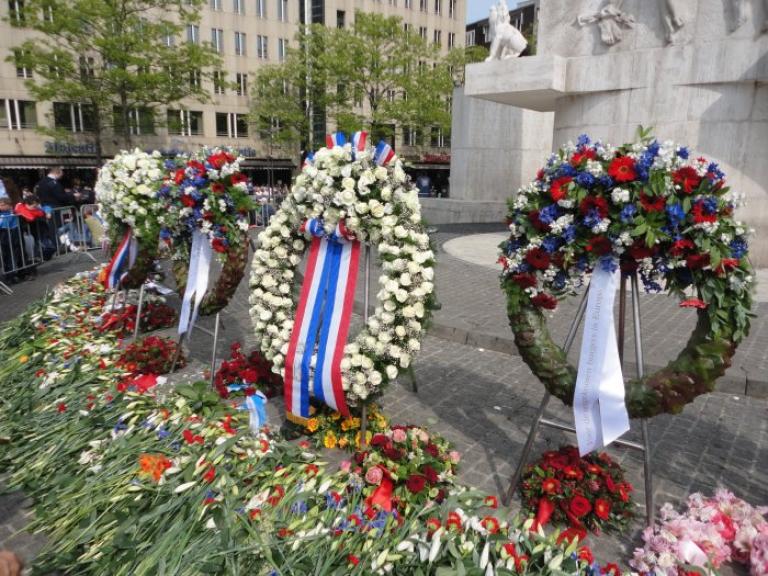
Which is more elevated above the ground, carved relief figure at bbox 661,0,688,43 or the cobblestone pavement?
carved relief figure at bbox 661,0,688,43

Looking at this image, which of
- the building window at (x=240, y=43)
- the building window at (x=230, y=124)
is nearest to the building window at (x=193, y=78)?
the building window at (x=230, y=124)

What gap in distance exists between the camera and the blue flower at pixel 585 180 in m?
3.24

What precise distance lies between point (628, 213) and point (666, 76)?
28.9 feet

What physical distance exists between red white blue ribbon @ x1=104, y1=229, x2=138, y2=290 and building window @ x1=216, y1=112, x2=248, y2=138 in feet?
121

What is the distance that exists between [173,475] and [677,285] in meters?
3.45

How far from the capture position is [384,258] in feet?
13.4

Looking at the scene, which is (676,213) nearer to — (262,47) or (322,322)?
(322,322)

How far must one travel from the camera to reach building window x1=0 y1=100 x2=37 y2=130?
32.9 meters

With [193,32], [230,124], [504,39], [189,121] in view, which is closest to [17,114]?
[189,121]

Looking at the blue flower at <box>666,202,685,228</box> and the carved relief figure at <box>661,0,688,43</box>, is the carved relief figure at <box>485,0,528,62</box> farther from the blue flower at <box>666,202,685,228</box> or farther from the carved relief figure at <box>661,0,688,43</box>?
the blue flower at <box>666,202,685,228</box>

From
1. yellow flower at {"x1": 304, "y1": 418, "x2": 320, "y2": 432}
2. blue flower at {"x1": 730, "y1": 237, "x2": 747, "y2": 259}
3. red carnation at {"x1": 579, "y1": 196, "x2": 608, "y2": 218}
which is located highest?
red carnation at {"x1": 579, "y1": 196, "x2": 608, "y2": 218}

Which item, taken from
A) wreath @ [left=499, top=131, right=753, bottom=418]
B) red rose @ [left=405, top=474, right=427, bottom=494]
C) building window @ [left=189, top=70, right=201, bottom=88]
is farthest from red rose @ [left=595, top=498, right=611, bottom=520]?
building window @ [left=189, top=70, right=201, bottom=88]

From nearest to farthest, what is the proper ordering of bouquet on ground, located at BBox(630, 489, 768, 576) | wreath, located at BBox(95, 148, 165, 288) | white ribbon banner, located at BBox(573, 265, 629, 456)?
bouquet on ground, located at BBox(630, 489, 768, 576) < white ribbon banner, located at BBox(573, 265, 629, 456) < wreath, located at BBox(95, 148, 165, 288)

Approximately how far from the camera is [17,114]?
3322 centimetres
